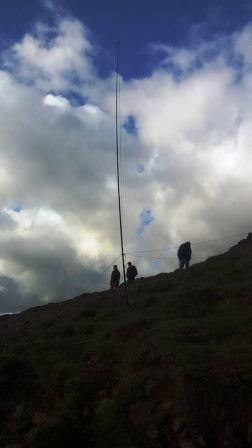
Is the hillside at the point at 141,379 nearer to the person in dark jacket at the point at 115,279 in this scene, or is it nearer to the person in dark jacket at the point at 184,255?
the person in dark jacket at the point at 115,279

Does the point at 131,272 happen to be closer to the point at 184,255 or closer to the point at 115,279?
the point at 115,279

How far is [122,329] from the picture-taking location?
18031 mm

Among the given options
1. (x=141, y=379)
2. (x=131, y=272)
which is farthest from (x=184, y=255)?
(x=141, y=379)

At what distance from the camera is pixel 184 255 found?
32.6 meters

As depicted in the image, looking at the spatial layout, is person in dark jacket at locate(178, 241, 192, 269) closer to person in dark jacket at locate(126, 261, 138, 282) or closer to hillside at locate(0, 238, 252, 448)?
person in dark jacket at locate(126, 261, 138, 282)

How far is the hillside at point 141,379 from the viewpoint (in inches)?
448

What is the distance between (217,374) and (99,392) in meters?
3.30

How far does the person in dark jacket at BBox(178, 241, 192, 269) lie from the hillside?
1043 centimetres

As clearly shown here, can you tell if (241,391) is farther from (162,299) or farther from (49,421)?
(162,299)

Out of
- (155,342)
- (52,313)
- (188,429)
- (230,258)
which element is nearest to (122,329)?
(155,342)

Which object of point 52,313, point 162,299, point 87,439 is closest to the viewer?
point 87,439

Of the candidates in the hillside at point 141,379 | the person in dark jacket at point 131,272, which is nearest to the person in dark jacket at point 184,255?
the person in dark jacket at point 131,272

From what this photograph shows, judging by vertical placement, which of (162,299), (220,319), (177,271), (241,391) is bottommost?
(241,391)

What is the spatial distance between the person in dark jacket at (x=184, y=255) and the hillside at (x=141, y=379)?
10.4m
